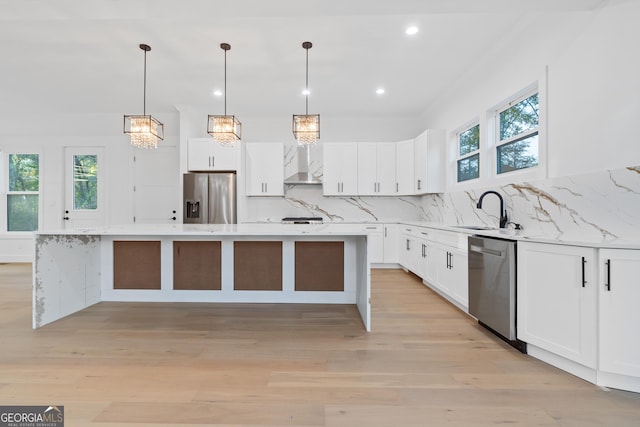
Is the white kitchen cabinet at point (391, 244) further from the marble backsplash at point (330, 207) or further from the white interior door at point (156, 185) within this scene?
the white interior door at point (156, 185)

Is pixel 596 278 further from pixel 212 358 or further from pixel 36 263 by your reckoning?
pixel 36 263

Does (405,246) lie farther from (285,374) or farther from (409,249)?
(285,374)

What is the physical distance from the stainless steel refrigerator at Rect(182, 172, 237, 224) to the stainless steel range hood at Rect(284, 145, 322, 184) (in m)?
1.12

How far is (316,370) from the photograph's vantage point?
6.35ft

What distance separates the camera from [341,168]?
18.1 ft

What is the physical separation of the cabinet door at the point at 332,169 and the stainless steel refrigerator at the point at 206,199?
168 centimetres

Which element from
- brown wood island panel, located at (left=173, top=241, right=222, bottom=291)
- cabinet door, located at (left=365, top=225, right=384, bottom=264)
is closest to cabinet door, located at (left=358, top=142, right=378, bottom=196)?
cabinet door, located at (left=365, top=225, right=384, bottom=264)

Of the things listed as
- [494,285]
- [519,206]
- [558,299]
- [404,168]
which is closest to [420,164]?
[404,168]

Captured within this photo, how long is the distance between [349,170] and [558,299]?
3.92 m

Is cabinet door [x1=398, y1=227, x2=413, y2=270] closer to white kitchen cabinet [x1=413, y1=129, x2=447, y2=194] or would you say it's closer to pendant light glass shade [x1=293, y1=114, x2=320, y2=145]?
white kitchen cabinet [x1=413, y1=129, x2=447, y2=194]

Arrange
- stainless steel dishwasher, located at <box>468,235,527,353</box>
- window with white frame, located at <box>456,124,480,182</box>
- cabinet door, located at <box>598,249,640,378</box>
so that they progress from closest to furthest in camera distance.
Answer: cabinet door, located at <box>598,249,640,378</box>
stainless steel dishwasher, located at <box>468,235,527,353</box>
window with white frame, located at <box>456,124,480,182</box>

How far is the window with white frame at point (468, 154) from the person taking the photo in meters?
4.10

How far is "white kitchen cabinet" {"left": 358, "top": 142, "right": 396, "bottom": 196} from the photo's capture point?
5477mm

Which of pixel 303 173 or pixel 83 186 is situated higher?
pixel 303 173
